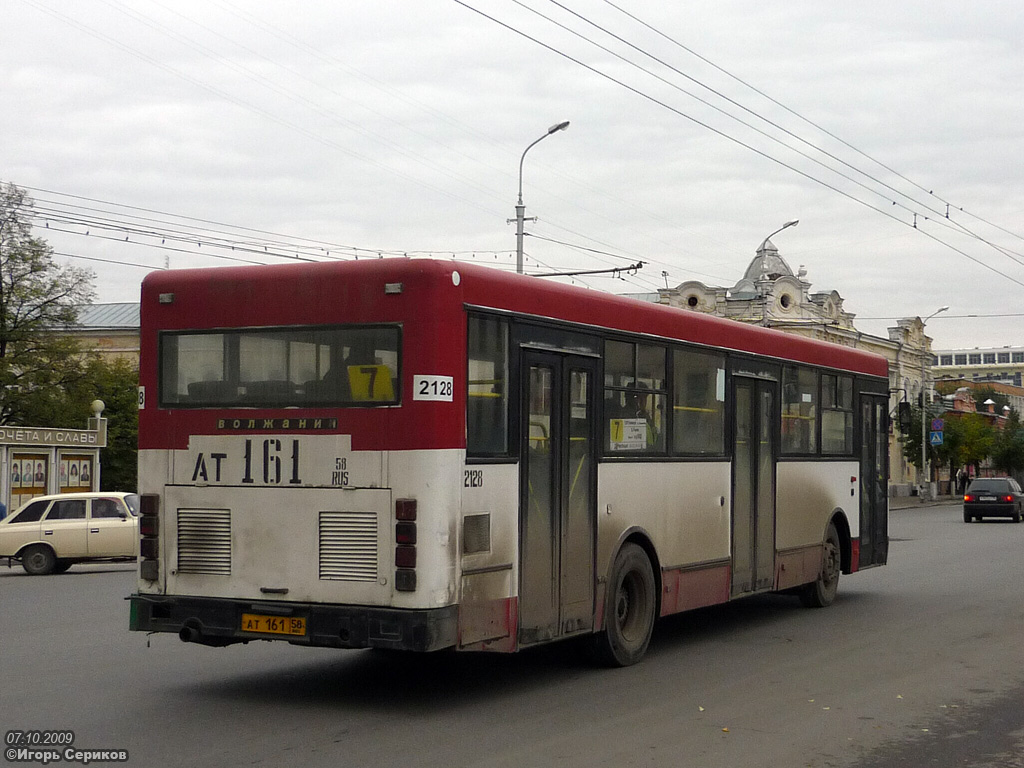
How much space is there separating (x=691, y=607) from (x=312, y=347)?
4835 mm

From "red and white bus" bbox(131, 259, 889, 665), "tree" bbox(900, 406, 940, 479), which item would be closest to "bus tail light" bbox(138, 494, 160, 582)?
"red and white bus" bbox(131, 259, 889, 665)

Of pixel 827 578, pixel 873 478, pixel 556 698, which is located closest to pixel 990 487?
pixel 873 478

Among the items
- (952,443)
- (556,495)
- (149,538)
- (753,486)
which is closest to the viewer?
(149,538)

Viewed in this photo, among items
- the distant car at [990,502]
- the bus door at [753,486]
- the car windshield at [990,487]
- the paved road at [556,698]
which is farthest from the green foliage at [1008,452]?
the paved road at [556,698]

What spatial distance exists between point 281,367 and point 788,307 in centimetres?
6343

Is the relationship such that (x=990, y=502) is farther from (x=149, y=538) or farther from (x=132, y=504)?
Answer: (x=149, y=538)

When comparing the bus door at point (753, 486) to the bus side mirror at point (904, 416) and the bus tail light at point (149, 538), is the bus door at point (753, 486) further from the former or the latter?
the bus tail light at point (149, 538)

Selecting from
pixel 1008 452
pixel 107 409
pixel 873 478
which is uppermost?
pixel 107 409

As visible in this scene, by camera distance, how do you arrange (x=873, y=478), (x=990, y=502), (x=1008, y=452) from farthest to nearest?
(x=1008, y=452)
(x=990, y=502)
(x=873, y=478)

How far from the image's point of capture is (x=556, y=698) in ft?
31.2

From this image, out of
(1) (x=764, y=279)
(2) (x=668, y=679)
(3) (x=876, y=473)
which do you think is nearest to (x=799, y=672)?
(2) (x=668, y=679)

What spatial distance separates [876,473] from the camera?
1736 centimetres

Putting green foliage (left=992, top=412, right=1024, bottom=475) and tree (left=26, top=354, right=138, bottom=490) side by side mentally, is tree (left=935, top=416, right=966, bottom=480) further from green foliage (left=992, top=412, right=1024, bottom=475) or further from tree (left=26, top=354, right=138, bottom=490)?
tree (left=26, top=354, right=138, bottom=490)

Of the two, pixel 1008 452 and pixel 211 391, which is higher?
pixel 211 391
